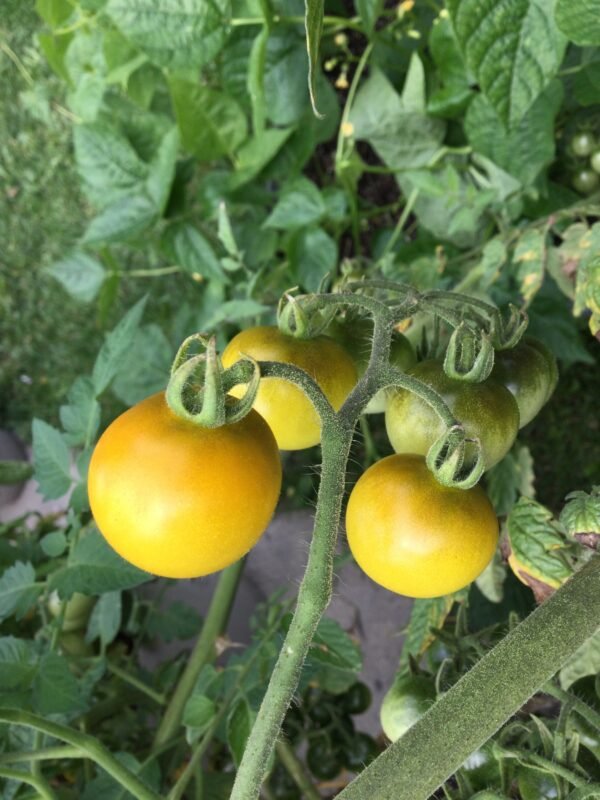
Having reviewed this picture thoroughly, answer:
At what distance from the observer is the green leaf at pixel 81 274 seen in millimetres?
1276

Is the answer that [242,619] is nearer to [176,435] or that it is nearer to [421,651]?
[421,651]

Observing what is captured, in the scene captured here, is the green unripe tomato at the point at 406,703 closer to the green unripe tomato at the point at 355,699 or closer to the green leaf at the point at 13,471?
the green unripe tomato at the point at 355,699

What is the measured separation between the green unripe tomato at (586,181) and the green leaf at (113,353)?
66 cm

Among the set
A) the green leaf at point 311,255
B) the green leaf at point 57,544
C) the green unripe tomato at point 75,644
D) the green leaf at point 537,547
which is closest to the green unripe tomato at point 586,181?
the green leaf at point 311,255

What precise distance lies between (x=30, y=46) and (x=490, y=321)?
1.56 metres

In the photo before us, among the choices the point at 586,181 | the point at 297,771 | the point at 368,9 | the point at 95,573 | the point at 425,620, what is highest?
the point at 368,9

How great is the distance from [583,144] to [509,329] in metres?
0.56

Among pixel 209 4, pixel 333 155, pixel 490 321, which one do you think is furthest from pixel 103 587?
pixel 333 155

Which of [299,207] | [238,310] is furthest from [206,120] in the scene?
[238,310]

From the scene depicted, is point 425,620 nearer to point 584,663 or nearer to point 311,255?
point 584,663

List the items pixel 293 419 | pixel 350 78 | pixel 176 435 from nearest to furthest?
pixel 176 435 < pixel 293 419 < pixel 350 78

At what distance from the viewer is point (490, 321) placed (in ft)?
1.80

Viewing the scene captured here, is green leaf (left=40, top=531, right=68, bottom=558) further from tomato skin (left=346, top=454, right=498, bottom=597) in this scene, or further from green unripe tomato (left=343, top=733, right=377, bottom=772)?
green unripe tomato (left=343, top=733, right=377, bottom=772)

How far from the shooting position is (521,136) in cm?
88
